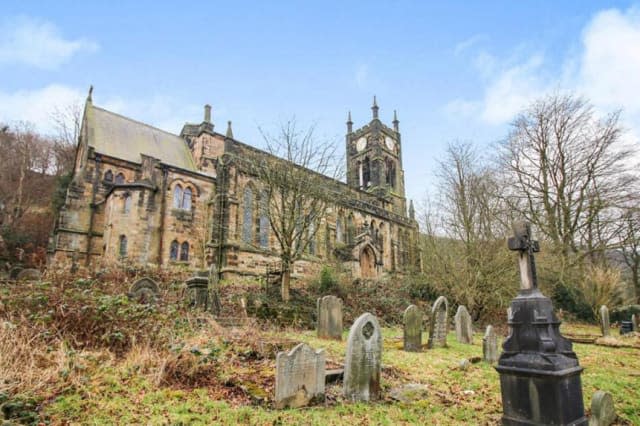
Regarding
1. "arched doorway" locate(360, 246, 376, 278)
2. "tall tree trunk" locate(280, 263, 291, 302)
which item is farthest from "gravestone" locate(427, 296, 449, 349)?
"arched doorway" locate(360, 246, 376, 278)

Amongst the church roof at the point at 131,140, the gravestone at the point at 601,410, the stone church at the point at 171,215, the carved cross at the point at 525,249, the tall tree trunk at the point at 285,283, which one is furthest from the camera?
the church roof at the point at 131,140

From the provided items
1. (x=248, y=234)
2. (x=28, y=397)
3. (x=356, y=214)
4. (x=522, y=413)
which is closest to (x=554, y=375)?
(x=522, y=413)

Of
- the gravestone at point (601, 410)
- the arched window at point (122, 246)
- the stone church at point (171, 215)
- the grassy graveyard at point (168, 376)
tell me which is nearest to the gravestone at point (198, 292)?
the grassy graveyard at point (168, 376)

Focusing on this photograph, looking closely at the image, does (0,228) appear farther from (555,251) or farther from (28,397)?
(555,251)

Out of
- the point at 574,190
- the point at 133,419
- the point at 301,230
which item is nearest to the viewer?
the point at 133,419

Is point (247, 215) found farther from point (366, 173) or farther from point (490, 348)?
point (366, 173)

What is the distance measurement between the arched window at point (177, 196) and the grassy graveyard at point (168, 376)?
48.6 ft

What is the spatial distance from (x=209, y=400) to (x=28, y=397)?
1955 millimetres

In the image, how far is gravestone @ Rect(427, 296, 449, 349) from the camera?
369 inches

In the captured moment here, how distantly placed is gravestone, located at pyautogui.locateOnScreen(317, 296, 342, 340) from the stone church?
8.25 meters

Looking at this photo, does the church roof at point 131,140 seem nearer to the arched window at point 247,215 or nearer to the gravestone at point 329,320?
the arched window at point 247,215

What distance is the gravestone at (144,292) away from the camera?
955 cm

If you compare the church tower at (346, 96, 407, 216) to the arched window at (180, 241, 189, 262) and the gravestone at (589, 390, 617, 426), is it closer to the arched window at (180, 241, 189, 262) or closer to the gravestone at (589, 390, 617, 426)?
the arched window at (180, 241, 189, 262)

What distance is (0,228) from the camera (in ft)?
79.5
